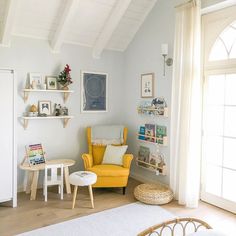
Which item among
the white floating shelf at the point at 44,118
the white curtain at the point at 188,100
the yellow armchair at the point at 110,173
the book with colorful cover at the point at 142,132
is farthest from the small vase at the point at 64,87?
the white curtain at the point at 188,100

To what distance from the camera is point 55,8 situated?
358 centimetres

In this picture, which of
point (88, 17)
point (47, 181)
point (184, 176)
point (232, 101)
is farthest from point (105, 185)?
point (88, 17)

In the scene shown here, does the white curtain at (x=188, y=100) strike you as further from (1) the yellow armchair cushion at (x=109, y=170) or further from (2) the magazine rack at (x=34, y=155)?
(2) the magazine rack at (x=34, y=155)

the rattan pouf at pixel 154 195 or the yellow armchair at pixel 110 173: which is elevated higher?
the yellow armchair at pixel 110 173

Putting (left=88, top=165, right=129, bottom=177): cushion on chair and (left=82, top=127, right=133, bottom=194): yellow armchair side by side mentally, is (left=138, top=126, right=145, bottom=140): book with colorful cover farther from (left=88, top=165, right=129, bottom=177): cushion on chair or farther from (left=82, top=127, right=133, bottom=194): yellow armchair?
(left=88, top=165, right=129, bottom=177): cushion on chair

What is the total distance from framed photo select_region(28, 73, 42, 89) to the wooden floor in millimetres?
1602

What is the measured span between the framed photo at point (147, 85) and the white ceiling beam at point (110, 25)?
0.87 meters

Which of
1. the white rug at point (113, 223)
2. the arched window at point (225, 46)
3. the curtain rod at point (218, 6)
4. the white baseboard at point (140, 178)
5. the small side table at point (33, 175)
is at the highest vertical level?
the curtain rod at point (218, 6)

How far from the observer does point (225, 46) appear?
326 cm

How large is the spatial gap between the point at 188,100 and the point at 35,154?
2.31 meters

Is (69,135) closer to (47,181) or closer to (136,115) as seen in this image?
(47,181)

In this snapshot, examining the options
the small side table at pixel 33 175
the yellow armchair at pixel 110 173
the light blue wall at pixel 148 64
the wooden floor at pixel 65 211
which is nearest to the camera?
the wooden floor at pixel 65 211

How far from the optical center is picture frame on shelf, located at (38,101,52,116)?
3988mm

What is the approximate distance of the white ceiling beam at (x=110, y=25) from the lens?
3.70 m
